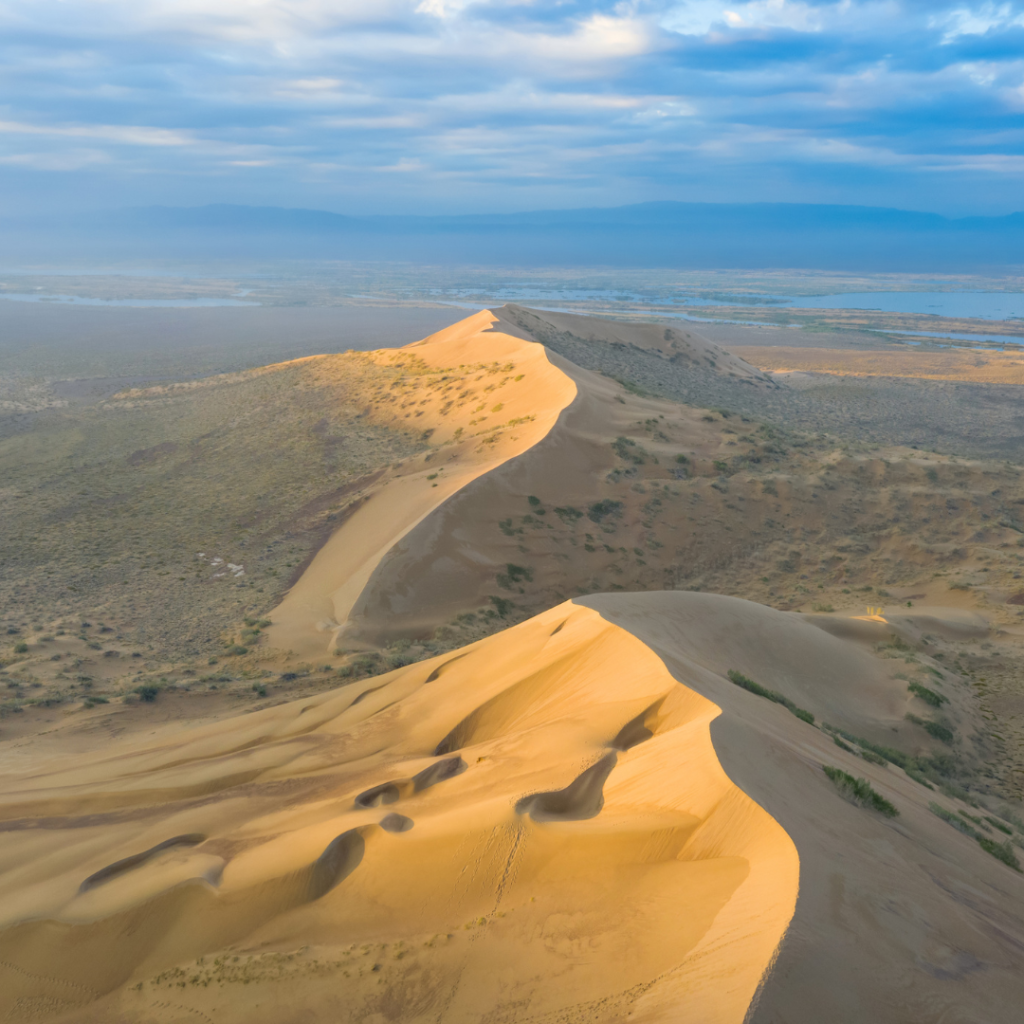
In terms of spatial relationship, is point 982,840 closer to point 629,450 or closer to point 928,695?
point 928,695

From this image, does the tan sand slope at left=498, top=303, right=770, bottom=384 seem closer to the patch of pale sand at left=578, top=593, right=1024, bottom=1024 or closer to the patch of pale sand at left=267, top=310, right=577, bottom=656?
the patch of pale sand at left=267, top=310, right=577, bottom=656

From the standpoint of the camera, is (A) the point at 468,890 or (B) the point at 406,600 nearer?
(A) the point at 468,890

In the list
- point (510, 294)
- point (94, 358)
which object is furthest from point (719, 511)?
point (510, 294)

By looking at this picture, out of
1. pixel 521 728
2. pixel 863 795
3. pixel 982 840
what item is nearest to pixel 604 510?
pixel 521 728

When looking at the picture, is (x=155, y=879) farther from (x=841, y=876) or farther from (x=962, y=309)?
(x=962, y=309)

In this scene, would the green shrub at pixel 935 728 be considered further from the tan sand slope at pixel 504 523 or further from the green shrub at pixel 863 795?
the tan sand slope at pixel 504 523
